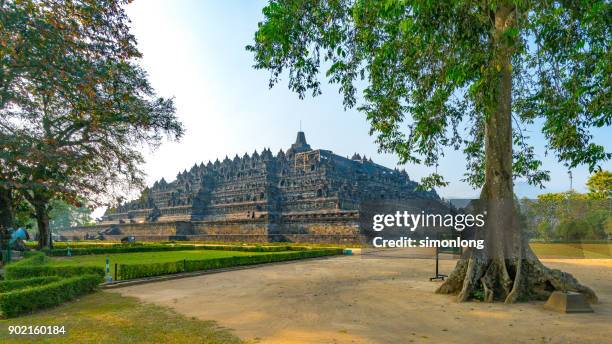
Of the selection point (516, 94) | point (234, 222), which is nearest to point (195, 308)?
point (516, 94)

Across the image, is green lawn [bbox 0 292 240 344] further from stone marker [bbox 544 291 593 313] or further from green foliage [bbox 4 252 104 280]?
stone marker [bbox 544 291 593 313]

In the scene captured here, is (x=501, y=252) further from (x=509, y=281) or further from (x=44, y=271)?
→ (x=44, y=271)

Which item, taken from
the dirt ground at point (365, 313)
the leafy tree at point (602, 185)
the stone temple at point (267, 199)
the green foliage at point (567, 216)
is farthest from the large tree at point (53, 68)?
the leafy tree at point (602, 185)

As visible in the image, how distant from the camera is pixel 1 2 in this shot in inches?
384

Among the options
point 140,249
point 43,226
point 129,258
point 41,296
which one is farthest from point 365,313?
point 140,249

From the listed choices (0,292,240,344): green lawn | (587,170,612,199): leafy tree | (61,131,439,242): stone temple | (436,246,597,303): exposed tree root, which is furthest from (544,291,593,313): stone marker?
(587,170,612,199): leafy tree

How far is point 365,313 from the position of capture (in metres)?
9.65

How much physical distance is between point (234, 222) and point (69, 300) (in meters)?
45.2

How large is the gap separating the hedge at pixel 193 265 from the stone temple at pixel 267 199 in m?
19.6

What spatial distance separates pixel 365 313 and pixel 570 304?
5.42 m

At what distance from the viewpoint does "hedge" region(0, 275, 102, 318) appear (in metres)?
9.01

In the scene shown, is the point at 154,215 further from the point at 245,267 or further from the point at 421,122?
the point at 421,122

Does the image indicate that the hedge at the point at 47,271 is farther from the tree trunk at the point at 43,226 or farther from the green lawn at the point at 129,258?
the tree trunk at the point at 43,226

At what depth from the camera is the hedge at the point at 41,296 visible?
9008 mm
